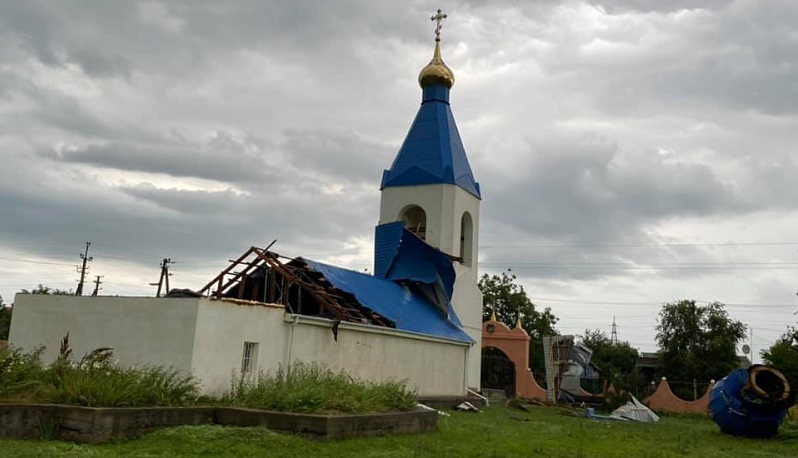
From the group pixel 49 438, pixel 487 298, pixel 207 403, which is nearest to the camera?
pixel 49 438

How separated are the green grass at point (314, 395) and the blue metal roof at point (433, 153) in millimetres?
15700

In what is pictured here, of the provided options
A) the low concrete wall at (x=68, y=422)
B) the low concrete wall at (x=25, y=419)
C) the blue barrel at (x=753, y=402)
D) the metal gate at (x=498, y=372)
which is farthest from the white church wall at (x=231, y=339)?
the metal gate at (x=498, y=372)

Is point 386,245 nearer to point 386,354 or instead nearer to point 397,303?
point 397,303

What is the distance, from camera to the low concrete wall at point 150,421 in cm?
1064

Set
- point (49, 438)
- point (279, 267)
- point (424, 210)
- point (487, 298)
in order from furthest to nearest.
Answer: point (487, 298), point (424, 210), point (279, 267), point (49, 438)

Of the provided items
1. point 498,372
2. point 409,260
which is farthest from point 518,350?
point 409,260

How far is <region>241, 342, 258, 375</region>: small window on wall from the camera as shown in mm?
15578

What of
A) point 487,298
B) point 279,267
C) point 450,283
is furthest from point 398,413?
point 487,298

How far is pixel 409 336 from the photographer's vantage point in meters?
22.4

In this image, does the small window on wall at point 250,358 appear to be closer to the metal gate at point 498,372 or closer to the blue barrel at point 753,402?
the blue barrel at point 753,402

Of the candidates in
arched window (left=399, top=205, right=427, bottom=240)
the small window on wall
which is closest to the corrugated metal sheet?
arched window (left=399, top=205, right=427, bottom=240)

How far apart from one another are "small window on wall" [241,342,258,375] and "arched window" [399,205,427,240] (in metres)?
15.3

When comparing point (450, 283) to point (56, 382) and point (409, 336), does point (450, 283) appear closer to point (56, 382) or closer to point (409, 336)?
point (409, 336)

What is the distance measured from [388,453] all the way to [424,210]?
19.5m
